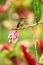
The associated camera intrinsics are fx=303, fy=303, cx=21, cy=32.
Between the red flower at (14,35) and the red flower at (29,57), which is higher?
the red flower at (14,35)

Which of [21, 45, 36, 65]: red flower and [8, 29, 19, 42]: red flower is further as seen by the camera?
[21, 45, 36, 65]: red flower

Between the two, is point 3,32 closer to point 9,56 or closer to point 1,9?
point 1,9

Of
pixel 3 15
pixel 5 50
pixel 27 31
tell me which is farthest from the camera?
pixel 3 15

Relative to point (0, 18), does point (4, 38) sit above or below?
below

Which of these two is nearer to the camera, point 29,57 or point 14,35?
point 14,35

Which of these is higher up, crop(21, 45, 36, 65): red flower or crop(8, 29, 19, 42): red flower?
crop(8, 29, 19, 42): red flower

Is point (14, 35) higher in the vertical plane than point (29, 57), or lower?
higher

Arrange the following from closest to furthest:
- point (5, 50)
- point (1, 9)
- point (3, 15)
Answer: point (5, 50) < point (1, 9) < point (3, 15)

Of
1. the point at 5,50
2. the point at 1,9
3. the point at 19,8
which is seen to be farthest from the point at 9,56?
the point at 19,8

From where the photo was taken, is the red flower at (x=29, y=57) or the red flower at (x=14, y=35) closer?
the red flower at (x=14, y=35)

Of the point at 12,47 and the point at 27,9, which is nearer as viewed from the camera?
the point at 12,47
